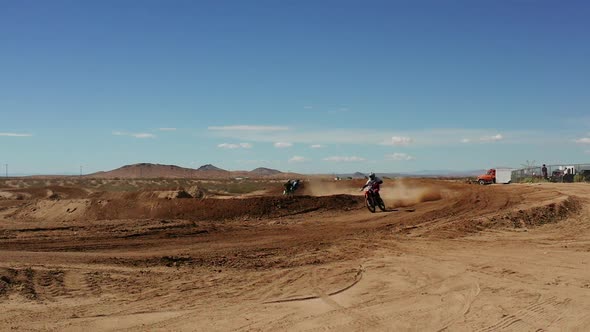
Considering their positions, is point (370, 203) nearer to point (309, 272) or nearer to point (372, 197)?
point (372, 197)

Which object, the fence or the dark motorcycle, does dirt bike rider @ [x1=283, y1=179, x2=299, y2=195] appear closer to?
the dark motorcycle

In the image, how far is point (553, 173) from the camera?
5394 centimetres

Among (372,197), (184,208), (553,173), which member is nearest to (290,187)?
(372,197)

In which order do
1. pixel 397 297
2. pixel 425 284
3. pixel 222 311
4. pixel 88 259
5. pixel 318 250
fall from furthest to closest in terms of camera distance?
1. pixel 318 250
2. pixel 88 259
3. pixel 425 284
4. pixel 397 297
5. pixel 222 311

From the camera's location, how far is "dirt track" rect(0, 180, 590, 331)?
29.2 feet

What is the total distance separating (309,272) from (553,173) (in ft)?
158

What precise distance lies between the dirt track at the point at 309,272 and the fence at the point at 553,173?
90.7 feet

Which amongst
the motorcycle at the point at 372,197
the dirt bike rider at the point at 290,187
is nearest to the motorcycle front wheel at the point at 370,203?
the motorcycle at the point at 372,197

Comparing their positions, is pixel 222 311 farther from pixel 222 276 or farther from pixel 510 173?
pixel 510 173

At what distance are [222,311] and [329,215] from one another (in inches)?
668

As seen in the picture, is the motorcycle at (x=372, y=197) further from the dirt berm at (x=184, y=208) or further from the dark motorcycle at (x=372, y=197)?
the dirt berm at (x=184, y=208)

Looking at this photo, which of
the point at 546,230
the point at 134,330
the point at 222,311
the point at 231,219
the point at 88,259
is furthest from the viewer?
the point at 231,219

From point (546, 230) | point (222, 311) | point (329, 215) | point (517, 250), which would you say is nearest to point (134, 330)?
point (222, 311)

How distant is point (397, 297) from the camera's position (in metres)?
10.3
